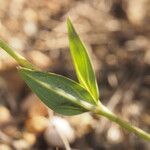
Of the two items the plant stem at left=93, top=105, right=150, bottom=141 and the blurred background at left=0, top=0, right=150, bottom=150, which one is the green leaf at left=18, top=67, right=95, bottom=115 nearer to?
the plant stem at left=93, top=105, right=150, bottom=141

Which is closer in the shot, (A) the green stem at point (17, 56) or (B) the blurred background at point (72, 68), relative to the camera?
(A) the green stem at point (17, 56)

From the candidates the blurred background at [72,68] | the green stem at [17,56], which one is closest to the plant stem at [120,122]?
the green stem at [17,56]

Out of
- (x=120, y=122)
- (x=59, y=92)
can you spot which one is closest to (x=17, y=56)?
(x=59, y=92)

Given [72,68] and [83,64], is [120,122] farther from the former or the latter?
[72,68]

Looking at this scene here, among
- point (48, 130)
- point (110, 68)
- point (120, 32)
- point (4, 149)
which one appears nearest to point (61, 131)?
point (48, 130)

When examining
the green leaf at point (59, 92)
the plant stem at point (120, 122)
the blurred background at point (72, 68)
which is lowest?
the blurred background at point (72, 68)

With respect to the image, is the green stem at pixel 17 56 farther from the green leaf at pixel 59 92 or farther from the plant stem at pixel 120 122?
the plant stem at pixel 120 122

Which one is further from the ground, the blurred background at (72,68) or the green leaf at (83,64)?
the green leaf at (83,64)
